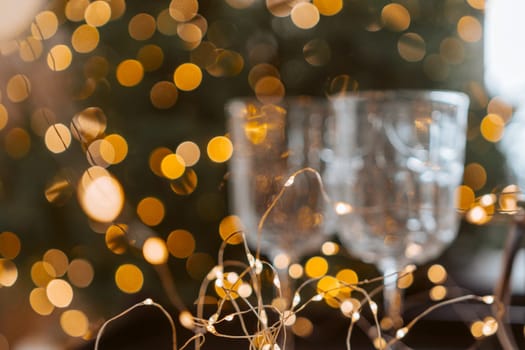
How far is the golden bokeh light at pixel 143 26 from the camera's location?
1348 millimetres

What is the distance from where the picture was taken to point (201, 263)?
141 cm

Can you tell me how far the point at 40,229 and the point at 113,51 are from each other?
379mm

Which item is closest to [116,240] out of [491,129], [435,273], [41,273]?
[41,273]

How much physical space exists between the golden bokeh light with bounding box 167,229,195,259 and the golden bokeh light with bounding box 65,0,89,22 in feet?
1.50

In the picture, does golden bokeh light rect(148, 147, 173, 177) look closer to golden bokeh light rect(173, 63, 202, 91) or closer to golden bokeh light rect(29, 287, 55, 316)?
golden bokeh light rect(173, 63, 202, 91)

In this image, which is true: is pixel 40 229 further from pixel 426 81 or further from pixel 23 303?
pixel 426 81

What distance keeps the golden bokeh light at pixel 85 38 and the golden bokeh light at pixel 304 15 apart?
379 mm

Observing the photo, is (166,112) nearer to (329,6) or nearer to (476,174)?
(329,6)

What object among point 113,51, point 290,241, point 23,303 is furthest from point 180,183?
point 290,241

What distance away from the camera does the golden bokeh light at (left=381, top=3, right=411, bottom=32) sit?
131 centimetres

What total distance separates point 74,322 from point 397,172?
99 centimetres

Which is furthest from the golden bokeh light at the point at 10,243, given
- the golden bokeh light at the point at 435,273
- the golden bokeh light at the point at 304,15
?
the golden bokeh light at the point at 435,273

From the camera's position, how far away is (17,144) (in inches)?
54.9

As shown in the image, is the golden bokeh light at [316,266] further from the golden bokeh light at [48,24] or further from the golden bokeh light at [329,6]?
the golden bokeh light at [48,24]
